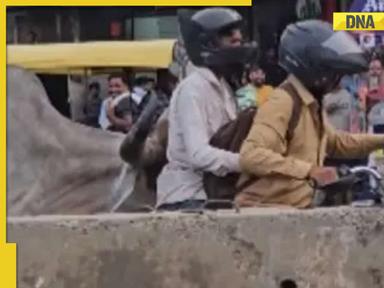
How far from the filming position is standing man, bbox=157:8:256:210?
5.39 meters

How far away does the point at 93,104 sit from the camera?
11367 mm

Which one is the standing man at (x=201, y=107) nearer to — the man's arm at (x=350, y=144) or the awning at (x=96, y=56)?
the man's arm at (x=350, y=144)

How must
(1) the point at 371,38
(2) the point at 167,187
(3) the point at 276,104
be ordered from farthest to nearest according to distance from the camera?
(1) the point at 371,38 < (2) the point at 167,187 < (3) the point at 276,104

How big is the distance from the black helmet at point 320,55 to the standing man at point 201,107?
357 mm

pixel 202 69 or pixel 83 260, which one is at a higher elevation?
pixel 202 69

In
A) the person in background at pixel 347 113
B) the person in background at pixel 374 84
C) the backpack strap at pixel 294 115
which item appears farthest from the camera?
the person in background at pixel 374 84

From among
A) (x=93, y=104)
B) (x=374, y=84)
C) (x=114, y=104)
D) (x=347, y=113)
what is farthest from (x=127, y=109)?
(x=374, y=84)

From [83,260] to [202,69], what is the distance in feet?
4.09

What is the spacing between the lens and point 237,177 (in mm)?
5398

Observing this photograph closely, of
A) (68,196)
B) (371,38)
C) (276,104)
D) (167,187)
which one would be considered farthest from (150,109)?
(371,38)

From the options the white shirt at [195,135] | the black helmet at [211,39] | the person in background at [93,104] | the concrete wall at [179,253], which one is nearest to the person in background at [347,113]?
the person in background at [93,104]

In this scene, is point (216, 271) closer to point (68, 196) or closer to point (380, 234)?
point (380, 234)

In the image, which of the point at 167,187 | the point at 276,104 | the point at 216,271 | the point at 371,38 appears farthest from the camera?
the point at 371,38

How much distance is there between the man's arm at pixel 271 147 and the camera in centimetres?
506
